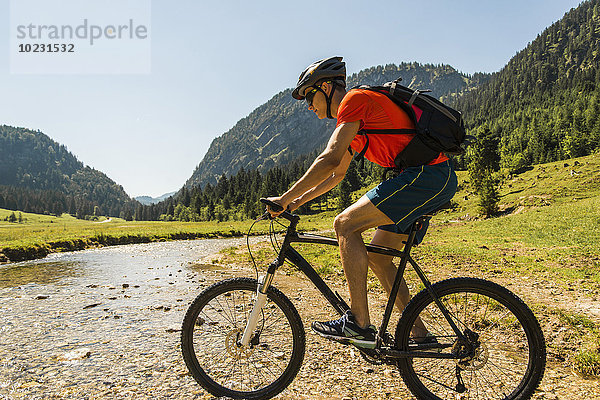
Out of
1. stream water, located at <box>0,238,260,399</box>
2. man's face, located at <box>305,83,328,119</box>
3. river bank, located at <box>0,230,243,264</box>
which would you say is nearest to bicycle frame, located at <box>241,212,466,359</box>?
man's face, located at <box>305,83,328,119</box>

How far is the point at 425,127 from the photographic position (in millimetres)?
3783

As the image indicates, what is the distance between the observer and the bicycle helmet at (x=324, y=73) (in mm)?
4469

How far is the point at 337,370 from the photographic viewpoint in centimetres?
505

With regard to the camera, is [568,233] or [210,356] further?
[568,233]

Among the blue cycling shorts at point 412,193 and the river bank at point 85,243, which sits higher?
the blue cycling shorts at point 412,193

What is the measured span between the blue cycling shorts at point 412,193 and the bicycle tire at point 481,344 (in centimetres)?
91

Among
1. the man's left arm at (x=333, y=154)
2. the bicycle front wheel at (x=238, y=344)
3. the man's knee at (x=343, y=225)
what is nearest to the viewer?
the man's left arm at (x=333, y=154)

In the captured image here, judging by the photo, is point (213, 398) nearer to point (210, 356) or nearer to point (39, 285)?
point (210, 356)

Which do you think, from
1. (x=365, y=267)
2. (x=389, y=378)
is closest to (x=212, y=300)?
(x=365, y=267)

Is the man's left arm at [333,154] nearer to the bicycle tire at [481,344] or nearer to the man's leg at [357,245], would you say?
the man's leg at [357,245]

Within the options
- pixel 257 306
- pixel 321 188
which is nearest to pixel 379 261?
pixel 321 188

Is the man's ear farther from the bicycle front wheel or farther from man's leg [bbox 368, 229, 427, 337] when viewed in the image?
the bicycle front wheel

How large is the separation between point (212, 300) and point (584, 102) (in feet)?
651

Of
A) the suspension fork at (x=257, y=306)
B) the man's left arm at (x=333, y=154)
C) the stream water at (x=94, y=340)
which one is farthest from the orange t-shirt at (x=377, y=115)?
the stream water at (x=94, y=340)
